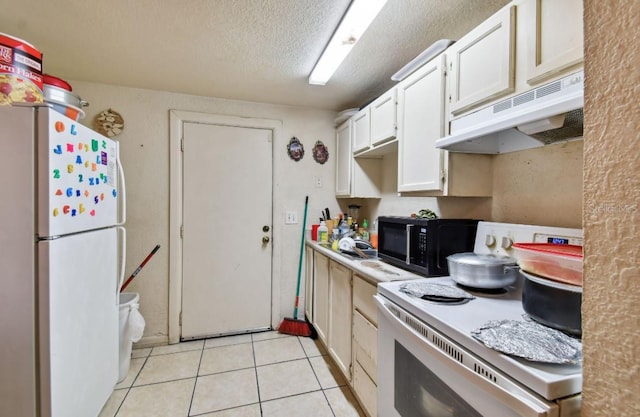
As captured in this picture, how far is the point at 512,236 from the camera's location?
1278 millimetres

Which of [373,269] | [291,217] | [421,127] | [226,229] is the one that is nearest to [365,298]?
[373,269]

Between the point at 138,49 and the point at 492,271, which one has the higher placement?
the point at 138,49

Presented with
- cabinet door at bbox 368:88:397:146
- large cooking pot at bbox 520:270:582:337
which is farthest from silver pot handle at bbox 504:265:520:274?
cabinet door at bbox 368:88:397:146

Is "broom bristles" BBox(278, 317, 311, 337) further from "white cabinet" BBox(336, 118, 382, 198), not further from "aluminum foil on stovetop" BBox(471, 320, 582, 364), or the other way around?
"aluminum foil on stovetop" BBox(471, 320, 582, 364)

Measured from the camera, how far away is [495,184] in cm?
148

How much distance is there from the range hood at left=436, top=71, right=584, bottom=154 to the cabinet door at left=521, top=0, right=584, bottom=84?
5 centimetres

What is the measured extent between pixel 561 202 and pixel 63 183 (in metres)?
2.15

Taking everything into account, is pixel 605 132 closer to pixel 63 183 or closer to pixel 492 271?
pixel 492 271

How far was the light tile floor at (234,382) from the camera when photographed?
5.59 feet

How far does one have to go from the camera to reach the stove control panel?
1060 millimetres

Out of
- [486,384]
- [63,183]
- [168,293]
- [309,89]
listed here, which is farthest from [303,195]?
[486,384]

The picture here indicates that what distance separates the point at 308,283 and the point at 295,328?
0.43 meters

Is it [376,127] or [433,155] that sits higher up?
[376,127]

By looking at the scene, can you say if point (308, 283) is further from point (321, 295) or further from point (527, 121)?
point (527, 121)
